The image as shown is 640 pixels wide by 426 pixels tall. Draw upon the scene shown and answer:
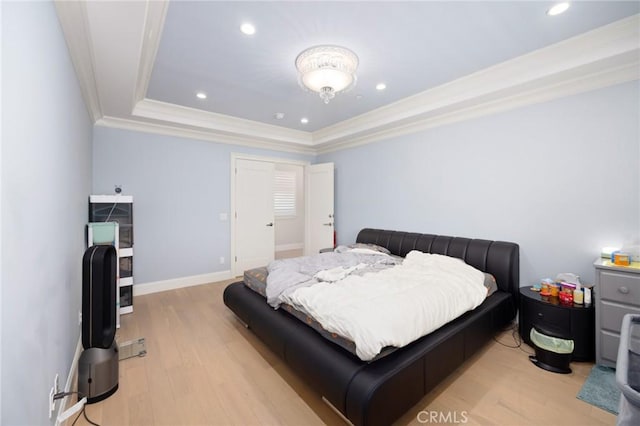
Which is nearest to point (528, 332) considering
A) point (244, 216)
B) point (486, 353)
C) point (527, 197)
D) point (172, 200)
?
point (486, 353)

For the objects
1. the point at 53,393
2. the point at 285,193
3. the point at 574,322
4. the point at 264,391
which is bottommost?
the point at 264,391

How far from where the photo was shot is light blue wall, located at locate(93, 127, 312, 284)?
3.71 meters

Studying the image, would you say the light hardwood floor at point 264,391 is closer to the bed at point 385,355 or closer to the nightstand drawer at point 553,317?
the bed at point 385,355

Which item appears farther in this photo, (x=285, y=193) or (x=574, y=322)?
(x=285, y=193)

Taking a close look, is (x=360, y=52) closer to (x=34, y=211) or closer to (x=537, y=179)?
(x=537, y=179)

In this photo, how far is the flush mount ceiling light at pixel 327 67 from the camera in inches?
91.7

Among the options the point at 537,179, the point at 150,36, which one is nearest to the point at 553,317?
the point at 537,179

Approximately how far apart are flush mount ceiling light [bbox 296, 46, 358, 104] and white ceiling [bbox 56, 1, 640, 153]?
0.25 feet

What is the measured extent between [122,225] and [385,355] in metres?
3.43

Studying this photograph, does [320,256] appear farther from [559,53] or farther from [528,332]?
[559,53]

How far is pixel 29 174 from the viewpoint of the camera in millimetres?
1201

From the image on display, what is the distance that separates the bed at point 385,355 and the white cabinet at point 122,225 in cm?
134

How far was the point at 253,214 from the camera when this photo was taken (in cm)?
497

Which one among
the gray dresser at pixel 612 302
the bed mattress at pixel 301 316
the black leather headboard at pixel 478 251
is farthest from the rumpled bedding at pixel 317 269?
the gray dresser at pixel 612 302
